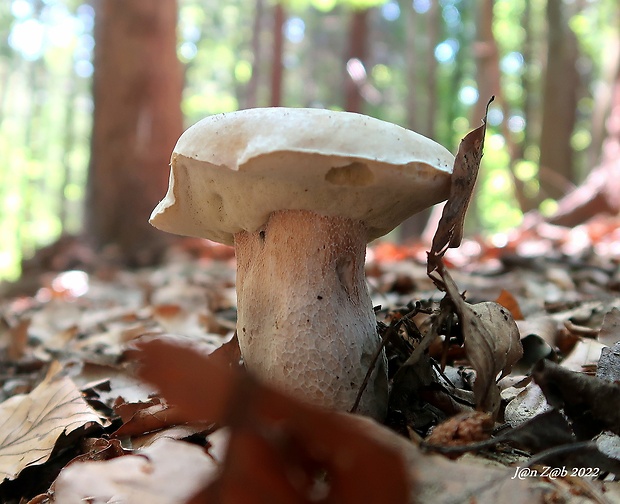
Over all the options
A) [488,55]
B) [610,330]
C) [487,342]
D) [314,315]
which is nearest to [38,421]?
[314,315]

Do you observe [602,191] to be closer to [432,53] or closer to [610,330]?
[610,330]

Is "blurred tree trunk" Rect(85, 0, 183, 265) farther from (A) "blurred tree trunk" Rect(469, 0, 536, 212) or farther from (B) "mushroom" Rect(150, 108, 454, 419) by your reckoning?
(B) "mushroom" Rect(150, 108, 454, 419)

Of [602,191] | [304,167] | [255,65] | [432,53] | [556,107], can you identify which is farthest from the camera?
[255,65]

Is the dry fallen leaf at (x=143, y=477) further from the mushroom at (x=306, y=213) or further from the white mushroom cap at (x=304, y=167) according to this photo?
the white mushroom cap at (x=304, y=167)

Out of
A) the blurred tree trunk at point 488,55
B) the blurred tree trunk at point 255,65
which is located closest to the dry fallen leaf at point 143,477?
the blurred tree trunk at point 488,55

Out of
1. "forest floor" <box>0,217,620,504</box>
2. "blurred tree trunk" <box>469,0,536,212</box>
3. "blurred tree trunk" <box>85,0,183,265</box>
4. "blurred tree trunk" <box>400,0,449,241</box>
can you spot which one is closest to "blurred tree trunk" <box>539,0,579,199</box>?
"blurred tree trunk" <box>469,0,536,212</box>

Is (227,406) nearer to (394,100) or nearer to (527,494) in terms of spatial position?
(527,494)

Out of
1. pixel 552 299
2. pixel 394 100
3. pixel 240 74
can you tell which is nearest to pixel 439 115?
pixel 394 100
